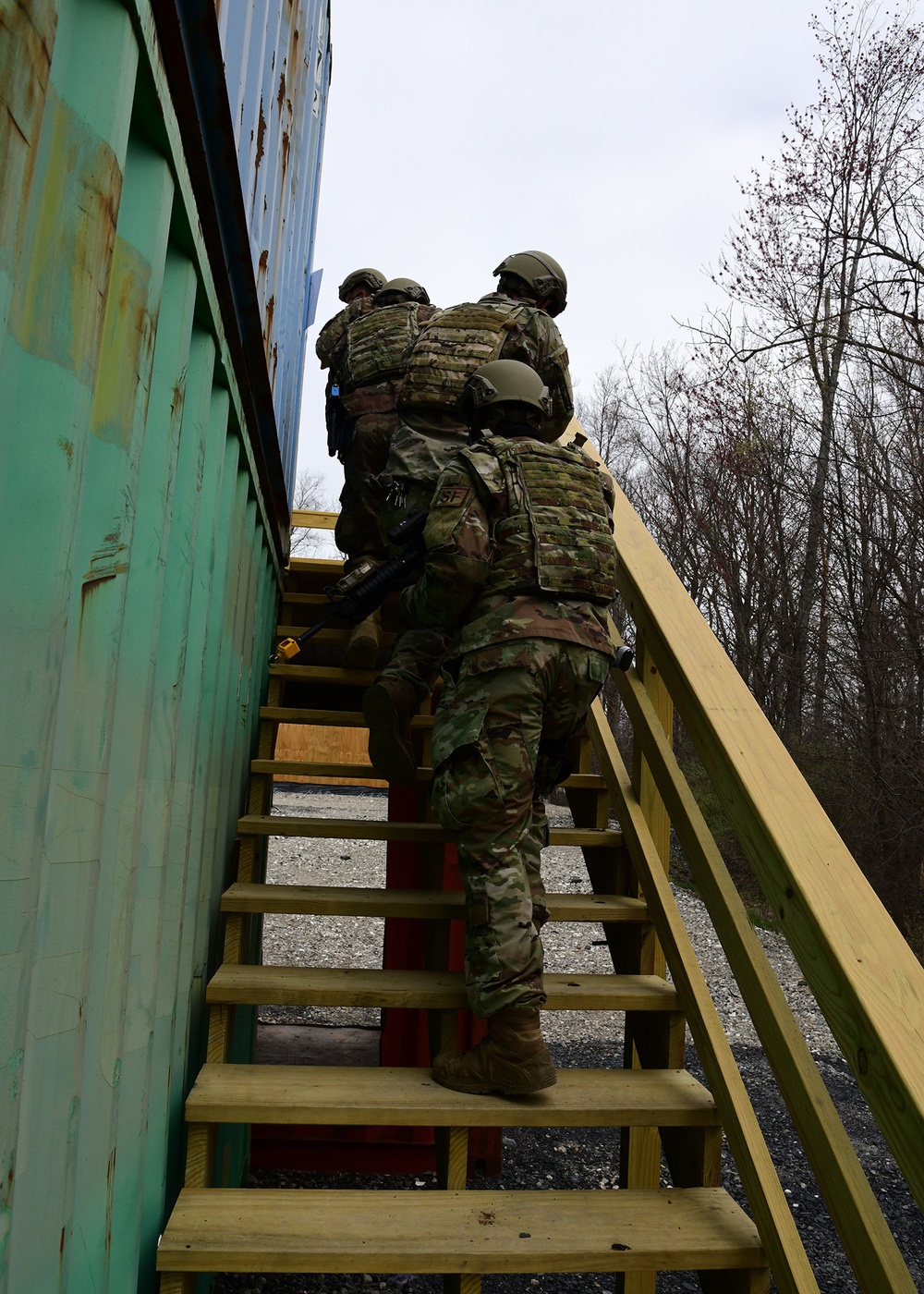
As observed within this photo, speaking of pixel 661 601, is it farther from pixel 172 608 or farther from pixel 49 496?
pixel 49 496

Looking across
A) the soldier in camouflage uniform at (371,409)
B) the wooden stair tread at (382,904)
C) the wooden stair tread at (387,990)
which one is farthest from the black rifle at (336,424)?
the wooden stair tread at (387,990)

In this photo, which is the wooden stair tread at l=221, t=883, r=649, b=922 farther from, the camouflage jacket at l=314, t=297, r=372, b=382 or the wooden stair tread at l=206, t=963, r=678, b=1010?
the camouflage jacket at l=314, t=297, r=372, b=382

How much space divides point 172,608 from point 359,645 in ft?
6.18

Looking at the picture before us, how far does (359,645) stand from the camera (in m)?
3.50

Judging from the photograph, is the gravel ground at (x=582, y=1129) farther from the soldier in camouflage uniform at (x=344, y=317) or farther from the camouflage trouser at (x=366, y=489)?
the soldier in camouflage uniform at (x=344, y=317)

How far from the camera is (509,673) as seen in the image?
2.29 m

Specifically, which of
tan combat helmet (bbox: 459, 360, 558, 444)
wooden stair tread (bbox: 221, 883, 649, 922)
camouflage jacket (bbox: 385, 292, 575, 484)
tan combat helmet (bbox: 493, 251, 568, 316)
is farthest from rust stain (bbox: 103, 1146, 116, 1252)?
tan combat helmet (bbox: 493, 251, 568, 316)

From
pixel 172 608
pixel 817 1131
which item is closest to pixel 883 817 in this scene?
pixel 817 1131

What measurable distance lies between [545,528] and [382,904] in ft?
3.72

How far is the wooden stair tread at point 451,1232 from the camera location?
5.48 feet

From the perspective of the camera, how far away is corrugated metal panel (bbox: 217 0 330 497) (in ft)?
7.09

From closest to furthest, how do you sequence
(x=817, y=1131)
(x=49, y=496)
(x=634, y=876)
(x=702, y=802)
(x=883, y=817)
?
(x=49, y=496) < (x=817, y=1131) < (x=634, y=876) < (x=883, y=817) < (x=702, y=802)

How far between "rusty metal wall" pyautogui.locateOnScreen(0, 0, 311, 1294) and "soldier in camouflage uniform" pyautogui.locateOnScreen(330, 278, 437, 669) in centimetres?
200

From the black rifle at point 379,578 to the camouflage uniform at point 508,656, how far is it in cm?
62
